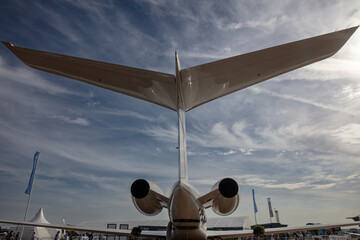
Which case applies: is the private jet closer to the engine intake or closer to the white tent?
the engine intake

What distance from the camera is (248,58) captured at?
4512 mm

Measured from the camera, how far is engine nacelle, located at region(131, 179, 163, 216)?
5.21 m

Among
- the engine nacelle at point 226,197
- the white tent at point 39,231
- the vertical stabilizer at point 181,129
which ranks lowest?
the white tent at point 39,231

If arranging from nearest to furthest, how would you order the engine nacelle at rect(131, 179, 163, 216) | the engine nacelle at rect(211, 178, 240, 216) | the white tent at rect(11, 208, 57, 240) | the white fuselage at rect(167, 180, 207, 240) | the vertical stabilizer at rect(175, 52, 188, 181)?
1. the white fuselage at rect(167, 180, 207, 240)
2. the engine nacelle at rect(211, 178, 240, 216)
3. the vertical stabilizer at rect(175, 52, 188, 181)
4. the engine nacelle at rect(131, 179, 163, 216)
5. the white tent at rect(11, 208, 57, 240)

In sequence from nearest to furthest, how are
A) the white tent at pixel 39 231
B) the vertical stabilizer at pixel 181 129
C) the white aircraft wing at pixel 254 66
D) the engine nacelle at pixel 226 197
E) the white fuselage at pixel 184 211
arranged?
1. the white aircraft wing at pixel 254 66
2. the white fuselage at pixel 184 211
3. the engine nacelle at pixel 226 197
4. the vertical stabilizer at pixel 181 129
5. the white tent at pixel 39 231

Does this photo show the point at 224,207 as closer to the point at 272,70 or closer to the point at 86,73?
the point at 272,70

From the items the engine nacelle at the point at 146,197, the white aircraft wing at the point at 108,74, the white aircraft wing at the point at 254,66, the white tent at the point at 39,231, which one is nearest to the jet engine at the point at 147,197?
the engine nacelle at the point at 146,197

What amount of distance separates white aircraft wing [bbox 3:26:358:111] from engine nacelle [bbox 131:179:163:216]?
228cm

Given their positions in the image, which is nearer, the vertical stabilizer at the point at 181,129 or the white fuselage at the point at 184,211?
the white fuselage at the point at 184,211

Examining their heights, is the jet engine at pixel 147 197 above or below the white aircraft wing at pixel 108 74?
below

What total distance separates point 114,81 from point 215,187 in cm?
348

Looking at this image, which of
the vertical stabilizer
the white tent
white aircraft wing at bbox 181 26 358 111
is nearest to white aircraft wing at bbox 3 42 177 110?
the vertical stabilizer

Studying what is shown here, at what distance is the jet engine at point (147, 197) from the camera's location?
17.1ft

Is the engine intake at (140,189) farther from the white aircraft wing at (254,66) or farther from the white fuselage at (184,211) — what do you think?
the white aircraft wing at (254,66)
